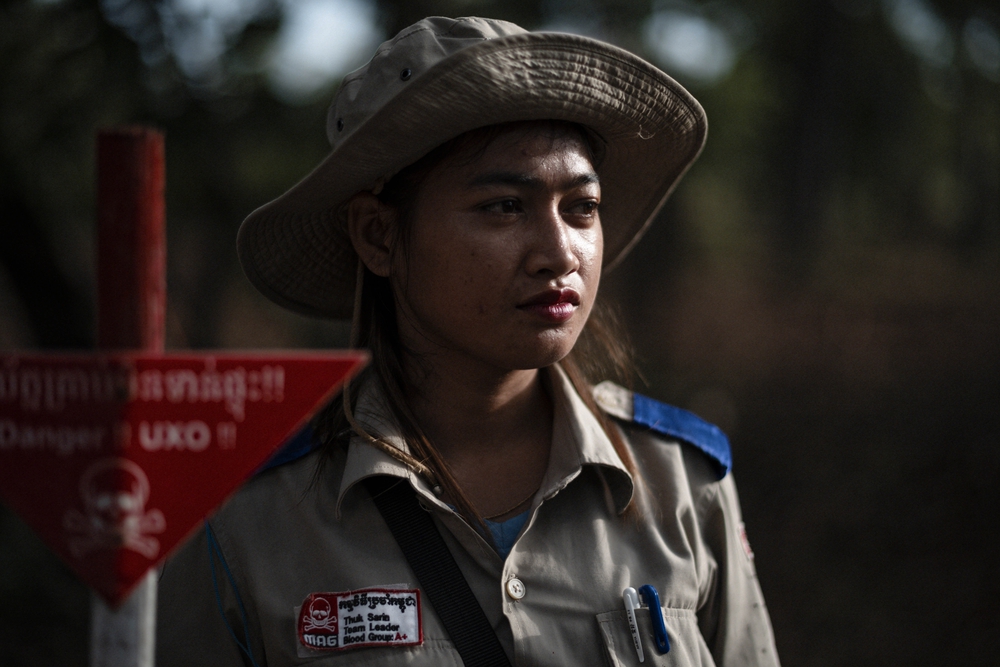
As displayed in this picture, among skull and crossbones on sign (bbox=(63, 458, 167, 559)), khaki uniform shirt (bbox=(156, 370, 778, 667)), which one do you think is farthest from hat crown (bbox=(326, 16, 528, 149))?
skull and crossbones on sign (bbox=(63, 458, 167, 559))

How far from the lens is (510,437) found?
213 cm

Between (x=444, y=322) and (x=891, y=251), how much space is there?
1027 cm

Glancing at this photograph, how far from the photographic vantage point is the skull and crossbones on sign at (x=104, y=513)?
119 cm

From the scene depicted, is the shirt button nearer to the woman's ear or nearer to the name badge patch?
the name badge patch

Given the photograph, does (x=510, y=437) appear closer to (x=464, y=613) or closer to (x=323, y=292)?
(x=464, y=613)

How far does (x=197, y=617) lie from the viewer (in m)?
1.89

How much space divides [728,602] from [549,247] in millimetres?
933

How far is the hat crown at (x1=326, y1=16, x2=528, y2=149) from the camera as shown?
187 cm

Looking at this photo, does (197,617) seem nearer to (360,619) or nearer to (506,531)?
(360,619)

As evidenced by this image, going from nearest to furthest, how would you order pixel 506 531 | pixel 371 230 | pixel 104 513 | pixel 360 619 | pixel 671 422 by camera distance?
1. pixel 104 513
2. pixel 360 619
3. pixel 506 531
4. pixel 371 230
5. pixel 671 422

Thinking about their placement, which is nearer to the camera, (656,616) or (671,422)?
(656,616)

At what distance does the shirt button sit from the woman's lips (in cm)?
54

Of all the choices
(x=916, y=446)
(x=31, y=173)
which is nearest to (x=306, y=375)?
(x=31, y=173)

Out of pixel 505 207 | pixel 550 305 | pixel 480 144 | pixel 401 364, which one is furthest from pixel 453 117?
pixel 401 364
